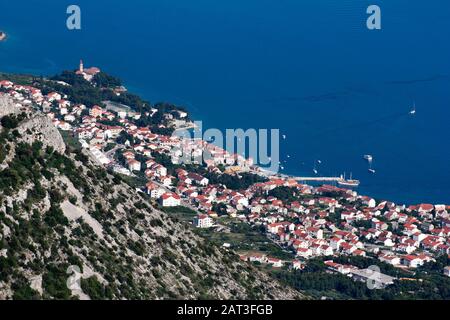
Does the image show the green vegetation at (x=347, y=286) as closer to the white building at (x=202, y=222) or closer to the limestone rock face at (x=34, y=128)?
the white building at (x=202, y=222)

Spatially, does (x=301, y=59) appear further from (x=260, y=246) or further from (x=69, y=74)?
(x=260, y=246)

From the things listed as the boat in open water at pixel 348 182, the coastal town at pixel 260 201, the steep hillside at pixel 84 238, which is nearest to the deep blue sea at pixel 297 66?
the boat in open water at pixel 348 182

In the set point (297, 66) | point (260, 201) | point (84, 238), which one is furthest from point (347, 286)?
point (297, 66)

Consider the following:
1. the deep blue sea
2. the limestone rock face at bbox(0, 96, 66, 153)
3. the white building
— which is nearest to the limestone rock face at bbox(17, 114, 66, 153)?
the limestone rock face at bbox(0, 96, 66, 153)

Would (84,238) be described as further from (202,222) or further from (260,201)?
(260,201)
